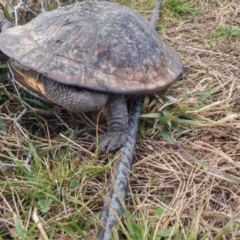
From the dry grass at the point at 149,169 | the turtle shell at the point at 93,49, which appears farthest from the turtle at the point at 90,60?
the dry grass at the point at 149,169

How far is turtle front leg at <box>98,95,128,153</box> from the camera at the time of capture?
6.10ft

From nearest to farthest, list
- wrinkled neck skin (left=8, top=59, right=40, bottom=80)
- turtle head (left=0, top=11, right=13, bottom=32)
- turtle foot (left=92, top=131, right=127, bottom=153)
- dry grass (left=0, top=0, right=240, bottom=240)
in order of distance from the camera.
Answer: dry grass (left=0, top=0, right=240, bottom=240)
turtle foot (left=92, top=131, right=127, bottom=153)
wrinkled neck skin (left=8, top=59, right=40, bottom=80)
turtle head (left=0, top=11, right=13, bottom=32)

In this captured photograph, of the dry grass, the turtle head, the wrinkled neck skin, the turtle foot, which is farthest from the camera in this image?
the turtle head

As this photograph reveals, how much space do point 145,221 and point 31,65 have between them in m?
0.81

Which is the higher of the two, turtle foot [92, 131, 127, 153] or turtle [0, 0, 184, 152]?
turtle [0, 0, 184, 152]

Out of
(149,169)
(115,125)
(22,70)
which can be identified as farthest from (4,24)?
(149,169)

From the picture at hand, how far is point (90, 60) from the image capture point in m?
1.89

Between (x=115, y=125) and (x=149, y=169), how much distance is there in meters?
0.25

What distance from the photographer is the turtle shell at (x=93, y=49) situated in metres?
1.87

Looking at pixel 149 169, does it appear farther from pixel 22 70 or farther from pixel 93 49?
pixel 22 70

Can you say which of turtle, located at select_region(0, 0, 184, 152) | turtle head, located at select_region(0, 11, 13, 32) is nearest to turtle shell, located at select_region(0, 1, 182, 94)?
turtle, located at select_region(0, 0, 184, 152)

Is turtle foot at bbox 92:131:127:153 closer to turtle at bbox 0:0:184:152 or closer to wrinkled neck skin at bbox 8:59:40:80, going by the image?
turtle at bbox 0:0:184:152

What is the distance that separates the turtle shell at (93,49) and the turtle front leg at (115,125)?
3.1 inches

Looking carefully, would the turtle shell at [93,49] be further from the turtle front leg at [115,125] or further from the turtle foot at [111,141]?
the turtle foot at [111,141]
